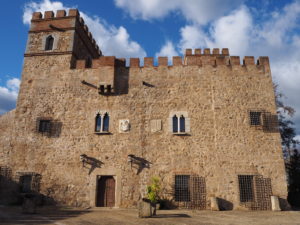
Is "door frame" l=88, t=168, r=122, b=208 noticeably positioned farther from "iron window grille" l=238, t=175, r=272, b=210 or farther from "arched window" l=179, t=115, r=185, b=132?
"iron window grille" l=238, t=175, r=272, b=210

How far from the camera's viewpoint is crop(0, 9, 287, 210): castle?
1362 cm

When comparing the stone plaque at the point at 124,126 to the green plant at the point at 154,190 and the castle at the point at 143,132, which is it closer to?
the castle at the point at 143,132

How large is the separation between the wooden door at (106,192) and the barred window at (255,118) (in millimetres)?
8809

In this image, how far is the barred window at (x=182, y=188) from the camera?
44.1ft

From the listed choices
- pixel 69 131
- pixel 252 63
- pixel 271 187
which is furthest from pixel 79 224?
pixel 252 63

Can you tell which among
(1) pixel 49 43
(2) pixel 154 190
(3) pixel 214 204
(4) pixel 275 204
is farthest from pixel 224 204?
(1) pixel 49 43

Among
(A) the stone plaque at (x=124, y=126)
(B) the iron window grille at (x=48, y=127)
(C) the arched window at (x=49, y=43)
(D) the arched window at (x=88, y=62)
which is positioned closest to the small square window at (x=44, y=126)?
(B) the iron window grille at (x=48, y=127)

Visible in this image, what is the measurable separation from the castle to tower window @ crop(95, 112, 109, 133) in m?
0.06

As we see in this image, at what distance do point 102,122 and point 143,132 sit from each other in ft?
8.52

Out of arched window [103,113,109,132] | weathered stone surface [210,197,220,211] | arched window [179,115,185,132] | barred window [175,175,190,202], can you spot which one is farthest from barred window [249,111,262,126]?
arched window [103,113,109,132]

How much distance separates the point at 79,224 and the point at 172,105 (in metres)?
8.59

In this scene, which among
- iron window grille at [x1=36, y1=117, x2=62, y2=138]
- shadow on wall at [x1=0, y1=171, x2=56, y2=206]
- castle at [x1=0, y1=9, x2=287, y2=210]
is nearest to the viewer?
castle at [x1=0, y1=9, x2=287, y2=210]

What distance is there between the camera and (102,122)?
49.2ft

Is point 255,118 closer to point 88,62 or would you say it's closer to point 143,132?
point 143,132
